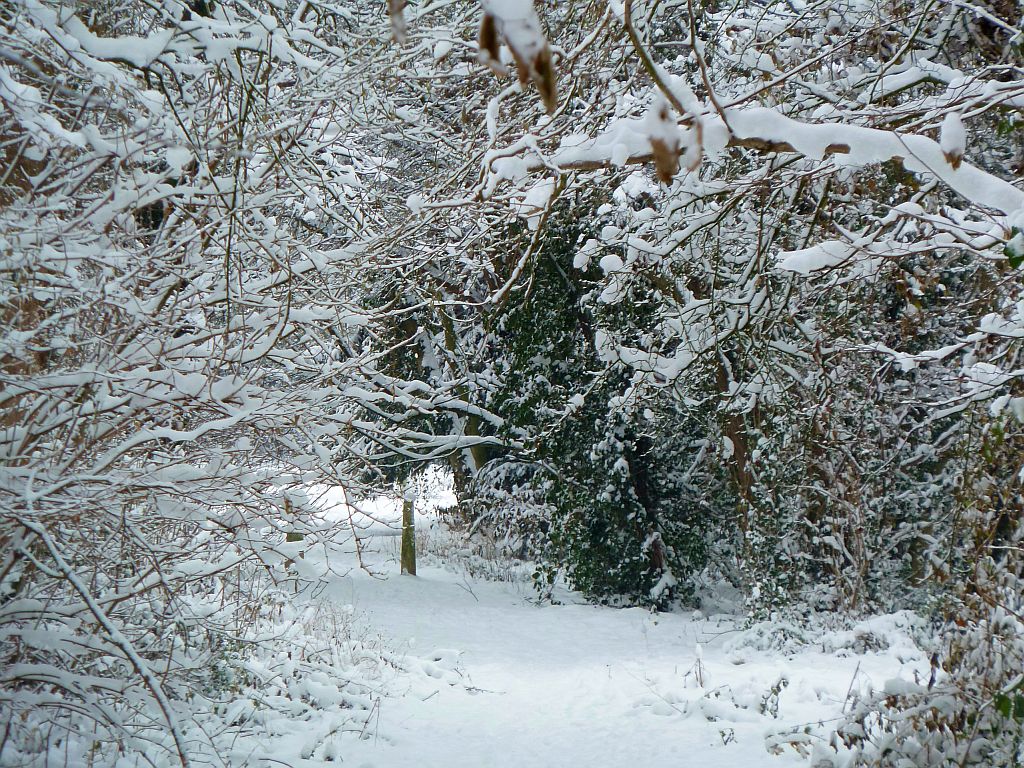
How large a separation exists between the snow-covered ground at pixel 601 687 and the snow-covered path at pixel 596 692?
0.5 inches

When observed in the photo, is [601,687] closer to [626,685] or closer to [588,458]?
[626,685]

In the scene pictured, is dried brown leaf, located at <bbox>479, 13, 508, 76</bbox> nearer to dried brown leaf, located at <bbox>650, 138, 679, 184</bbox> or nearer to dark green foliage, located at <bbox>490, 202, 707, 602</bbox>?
dried brown leaf, located at <bbox>650, 138, 679, 184</bbox>

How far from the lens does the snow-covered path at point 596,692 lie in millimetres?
4770

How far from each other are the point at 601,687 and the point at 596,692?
11 centimetres

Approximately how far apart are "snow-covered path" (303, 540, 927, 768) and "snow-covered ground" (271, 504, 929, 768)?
1 centimetres

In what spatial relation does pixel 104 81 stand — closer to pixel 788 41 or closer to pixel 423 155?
pixel 788 41

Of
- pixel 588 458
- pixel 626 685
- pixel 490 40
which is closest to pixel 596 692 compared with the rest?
pixel 626 685

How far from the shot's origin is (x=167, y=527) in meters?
3.74

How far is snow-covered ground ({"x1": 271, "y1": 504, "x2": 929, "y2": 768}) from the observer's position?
4719 mm

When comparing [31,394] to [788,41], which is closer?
[31,394]

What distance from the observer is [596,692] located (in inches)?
238

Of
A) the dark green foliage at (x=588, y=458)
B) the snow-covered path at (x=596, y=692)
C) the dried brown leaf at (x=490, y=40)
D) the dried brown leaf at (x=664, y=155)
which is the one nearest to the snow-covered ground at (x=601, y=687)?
the snow-covered path at (x=596, y=692)

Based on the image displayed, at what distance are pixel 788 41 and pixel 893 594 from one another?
5.60m

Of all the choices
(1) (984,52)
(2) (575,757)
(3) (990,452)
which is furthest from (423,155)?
(3) (990,452)
